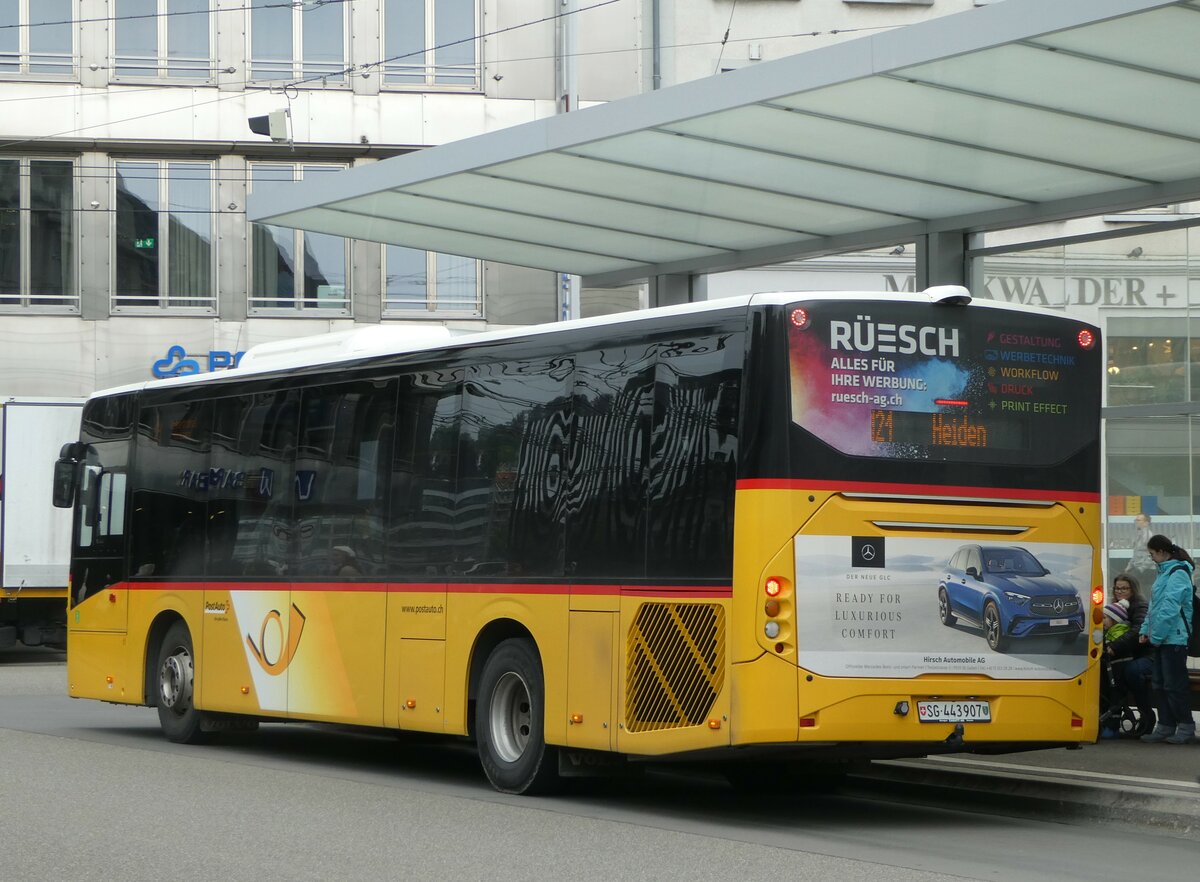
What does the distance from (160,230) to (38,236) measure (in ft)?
7.68

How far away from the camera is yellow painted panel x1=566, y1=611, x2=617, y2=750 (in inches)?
436

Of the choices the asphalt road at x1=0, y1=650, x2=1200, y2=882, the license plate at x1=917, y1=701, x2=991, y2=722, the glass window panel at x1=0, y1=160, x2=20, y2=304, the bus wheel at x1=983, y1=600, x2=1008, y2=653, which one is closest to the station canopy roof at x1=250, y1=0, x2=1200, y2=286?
the bus wheel at x1=983, y1=600, x2=1008, y2=653

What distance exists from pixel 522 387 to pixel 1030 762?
187 inches

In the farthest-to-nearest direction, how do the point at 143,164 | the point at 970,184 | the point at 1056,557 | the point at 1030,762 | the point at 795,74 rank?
the point at 143,164 < the point at 970,184 < the point at 1030,762 < the point at 795,74 < the point at 1056,557

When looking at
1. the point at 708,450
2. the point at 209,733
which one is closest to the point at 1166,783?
the point at 708,450

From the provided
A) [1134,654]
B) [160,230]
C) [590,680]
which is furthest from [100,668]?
[160,230]

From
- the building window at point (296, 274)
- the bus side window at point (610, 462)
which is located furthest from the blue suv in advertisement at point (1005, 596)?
the building window at point (296, 274)

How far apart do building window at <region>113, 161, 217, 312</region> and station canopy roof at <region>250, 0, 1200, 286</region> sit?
18.3 metres

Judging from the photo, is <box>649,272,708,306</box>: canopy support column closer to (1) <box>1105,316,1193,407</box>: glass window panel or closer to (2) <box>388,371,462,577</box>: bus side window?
(1) <box>1105,316,1193,407</box>: glass window panel

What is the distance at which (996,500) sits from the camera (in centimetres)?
1083

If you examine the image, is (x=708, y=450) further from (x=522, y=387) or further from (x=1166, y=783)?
(x=1166, y=783)

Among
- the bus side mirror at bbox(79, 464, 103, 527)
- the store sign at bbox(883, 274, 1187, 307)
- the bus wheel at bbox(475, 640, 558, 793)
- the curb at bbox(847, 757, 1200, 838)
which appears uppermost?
the store sign at bbox(883, 274, 1187, 307)

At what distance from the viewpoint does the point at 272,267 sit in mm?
36312

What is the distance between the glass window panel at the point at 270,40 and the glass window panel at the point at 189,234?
2274 millimetres
